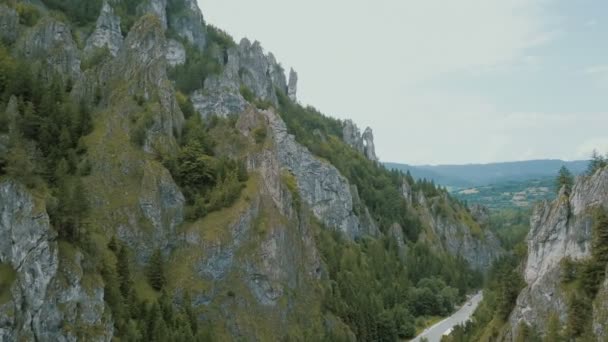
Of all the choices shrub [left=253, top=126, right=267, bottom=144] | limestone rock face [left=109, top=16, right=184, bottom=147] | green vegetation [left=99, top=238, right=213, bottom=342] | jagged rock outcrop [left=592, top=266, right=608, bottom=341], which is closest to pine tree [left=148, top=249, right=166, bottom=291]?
green vegetation [left=99, top=238, right=213, bottom=342]

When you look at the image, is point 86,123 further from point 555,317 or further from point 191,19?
point 191,19

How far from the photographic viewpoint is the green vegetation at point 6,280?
5384 cm

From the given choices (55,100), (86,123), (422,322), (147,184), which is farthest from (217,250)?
(422,322)

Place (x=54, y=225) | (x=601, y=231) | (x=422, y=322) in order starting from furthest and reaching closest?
(x=422, y=322), (x=601, y=231), (x=54, y=225)

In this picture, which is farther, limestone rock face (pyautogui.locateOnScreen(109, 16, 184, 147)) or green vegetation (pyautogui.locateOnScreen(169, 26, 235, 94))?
green vegetation (pyautogui.locateOnScreen(169, 26, 235, 94))

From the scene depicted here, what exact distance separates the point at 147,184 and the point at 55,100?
1747 cm

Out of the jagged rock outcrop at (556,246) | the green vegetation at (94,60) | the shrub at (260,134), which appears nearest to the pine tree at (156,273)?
the shrub at (260,134)

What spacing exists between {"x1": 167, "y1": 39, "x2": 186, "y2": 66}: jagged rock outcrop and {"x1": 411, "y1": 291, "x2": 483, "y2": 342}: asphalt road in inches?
3343

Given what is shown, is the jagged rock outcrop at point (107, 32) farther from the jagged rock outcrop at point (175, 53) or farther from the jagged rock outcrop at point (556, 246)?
the jagged rock outcrop at point (556, 246)

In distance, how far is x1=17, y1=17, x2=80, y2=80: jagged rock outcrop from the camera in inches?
3698

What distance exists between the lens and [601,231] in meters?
69.0

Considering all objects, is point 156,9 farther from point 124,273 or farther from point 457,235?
point 457,235

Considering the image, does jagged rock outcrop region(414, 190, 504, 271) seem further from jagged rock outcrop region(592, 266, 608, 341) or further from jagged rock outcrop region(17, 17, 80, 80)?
jagged rock outcrop region(17, 17, 80, 80)

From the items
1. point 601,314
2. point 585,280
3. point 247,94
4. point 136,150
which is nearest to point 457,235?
point 247,94
